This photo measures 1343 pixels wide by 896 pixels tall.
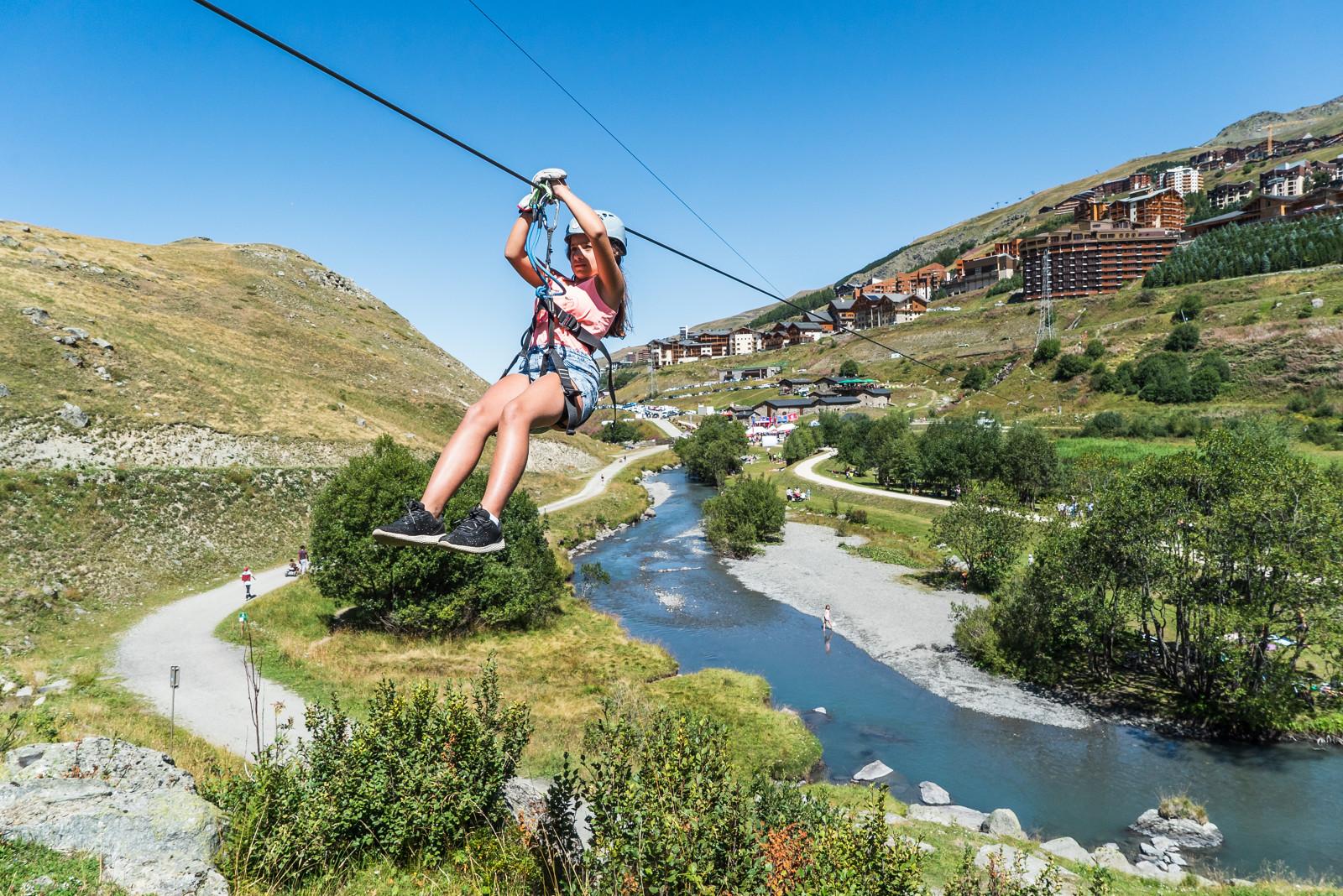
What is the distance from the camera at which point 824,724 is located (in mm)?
24766

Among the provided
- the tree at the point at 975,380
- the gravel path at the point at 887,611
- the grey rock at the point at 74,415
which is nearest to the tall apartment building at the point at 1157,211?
the tree at the point at 975,380

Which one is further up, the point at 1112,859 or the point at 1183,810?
the point at 1112,859

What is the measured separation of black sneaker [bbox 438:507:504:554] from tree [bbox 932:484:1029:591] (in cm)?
3771

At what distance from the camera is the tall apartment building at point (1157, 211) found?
507 feet

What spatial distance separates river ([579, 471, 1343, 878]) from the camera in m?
18.2

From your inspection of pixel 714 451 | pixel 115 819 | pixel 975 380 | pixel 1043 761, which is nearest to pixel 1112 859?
pixel 1043 761

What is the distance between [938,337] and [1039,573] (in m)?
118

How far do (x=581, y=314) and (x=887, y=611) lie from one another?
113 feet

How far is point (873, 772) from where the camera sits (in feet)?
69.6

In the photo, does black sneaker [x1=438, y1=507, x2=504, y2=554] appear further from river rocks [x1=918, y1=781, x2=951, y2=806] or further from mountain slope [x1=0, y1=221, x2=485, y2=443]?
mountain slope [x1=0, y1=221, x2=485, y2=443]

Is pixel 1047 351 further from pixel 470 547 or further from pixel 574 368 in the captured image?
pixel 470 547

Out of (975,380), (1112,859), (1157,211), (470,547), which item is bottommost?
(1112,859)

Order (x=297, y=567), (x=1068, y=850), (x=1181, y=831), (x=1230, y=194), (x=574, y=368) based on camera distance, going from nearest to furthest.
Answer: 1. (x=574, y=368)
2. (x=1068, y=850)
3. (x=1181, y=831)
4. (x=297, y=567)
5. (x=1230, y=194)

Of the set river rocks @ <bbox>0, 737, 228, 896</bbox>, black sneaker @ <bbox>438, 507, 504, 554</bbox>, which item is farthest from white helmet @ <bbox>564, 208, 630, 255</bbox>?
river rocks @ <bbox>0, 737, 228, 896</bbox>
